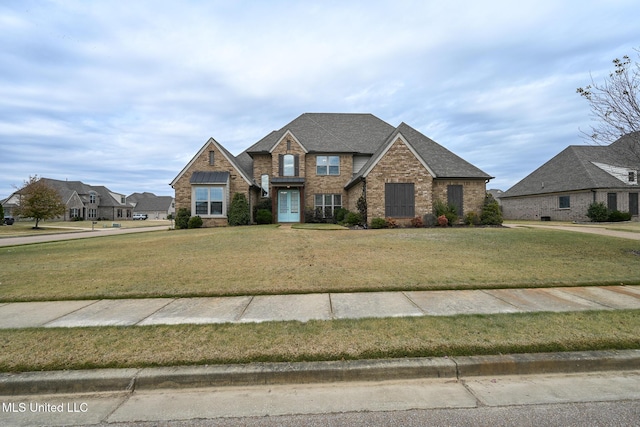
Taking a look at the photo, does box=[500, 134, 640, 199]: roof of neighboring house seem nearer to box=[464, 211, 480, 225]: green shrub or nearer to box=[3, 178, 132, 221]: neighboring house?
box=[464, 211, 480, 225]: green shrub

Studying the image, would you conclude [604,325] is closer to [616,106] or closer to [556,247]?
[556,247]

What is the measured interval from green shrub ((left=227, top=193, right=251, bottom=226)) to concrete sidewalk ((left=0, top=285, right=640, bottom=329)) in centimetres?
1721

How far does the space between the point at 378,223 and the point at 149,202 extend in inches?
3594

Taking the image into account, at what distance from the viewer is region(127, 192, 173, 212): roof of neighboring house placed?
→ 296ft

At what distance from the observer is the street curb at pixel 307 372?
11.3 feet

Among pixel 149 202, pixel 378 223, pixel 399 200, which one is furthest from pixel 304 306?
pixel 149 202

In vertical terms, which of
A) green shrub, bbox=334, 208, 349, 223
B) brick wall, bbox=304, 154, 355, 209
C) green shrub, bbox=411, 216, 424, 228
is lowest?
green shrub, bbox=411, 216, 424, 228

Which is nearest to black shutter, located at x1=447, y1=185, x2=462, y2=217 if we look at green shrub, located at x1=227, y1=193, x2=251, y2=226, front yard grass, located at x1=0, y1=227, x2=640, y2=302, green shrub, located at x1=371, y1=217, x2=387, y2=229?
green shrub, located at x1=371, y1=217, x2=387, y2=229

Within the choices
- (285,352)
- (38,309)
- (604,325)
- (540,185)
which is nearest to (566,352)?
(604,325)

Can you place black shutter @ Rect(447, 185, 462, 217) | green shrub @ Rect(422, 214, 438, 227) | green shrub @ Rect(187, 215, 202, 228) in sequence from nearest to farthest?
green shrub @ Rect(422, 214, 438, 227) → black shutter @ Rect(447, 185, 462, 217) → green shrub @ Rect(187, 215, 202, 228)

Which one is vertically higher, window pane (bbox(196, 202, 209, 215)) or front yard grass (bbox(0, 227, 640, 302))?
window pane (bbox(196, 202, 209, 215))

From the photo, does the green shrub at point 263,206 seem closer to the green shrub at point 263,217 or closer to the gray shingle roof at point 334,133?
the green shrub at point 263,217

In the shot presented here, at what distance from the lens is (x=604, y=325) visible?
15.1 feet

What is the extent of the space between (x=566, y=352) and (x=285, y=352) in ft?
11.9
